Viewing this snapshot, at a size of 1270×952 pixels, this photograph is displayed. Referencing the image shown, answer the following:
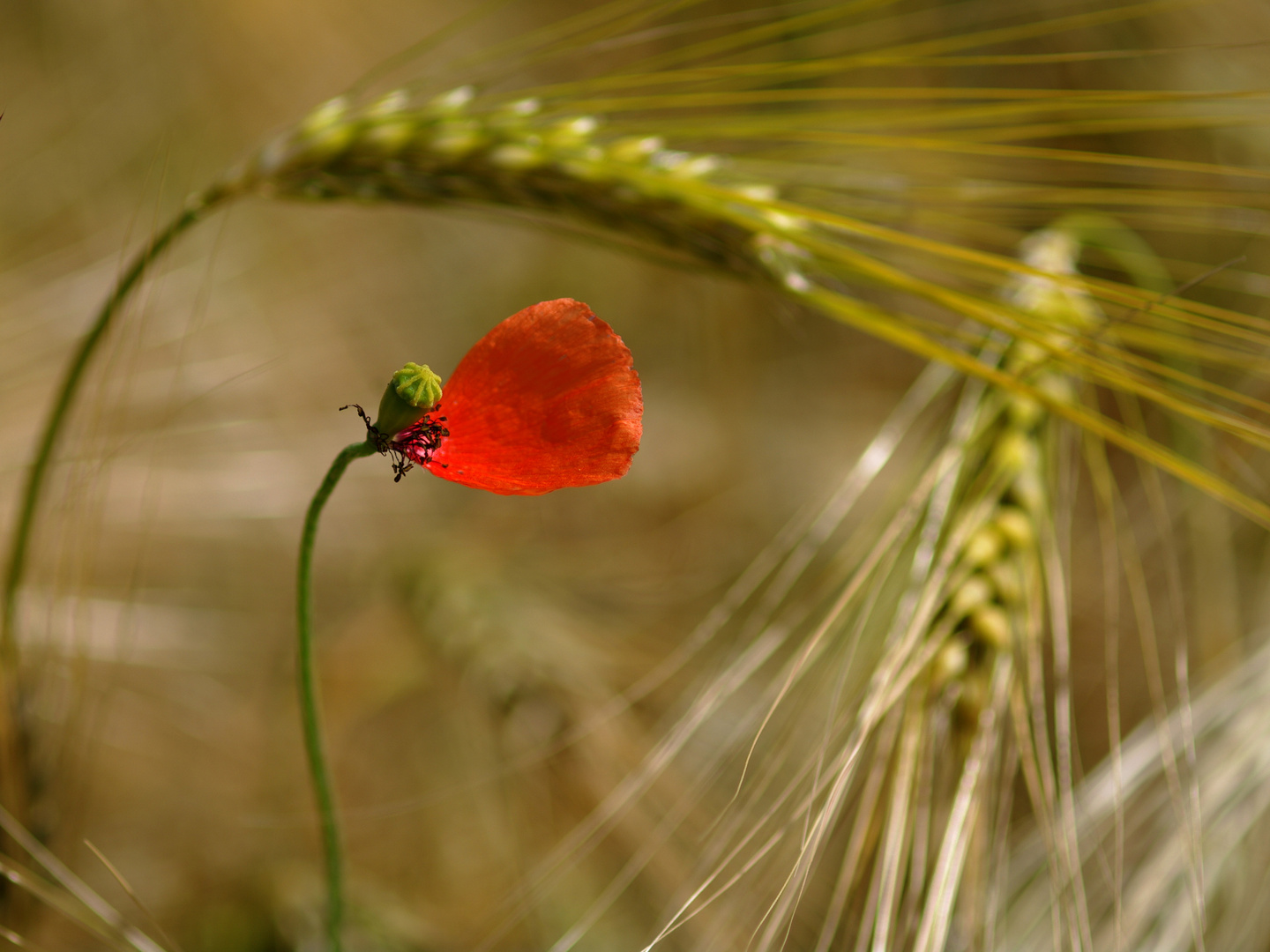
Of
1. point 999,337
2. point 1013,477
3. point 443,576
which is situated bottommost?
point 443,576

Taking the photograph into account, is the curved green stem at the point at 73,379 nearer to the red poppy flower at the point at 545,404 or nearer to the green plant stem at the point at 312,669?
the green plant stem at the point at 312,669

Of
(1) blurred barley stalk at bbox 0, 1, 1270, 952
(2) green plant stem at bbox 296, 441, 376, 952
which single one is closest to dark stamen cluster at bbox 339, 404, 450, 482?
(2) green plant stem at bbox 296, 441, 376, 952

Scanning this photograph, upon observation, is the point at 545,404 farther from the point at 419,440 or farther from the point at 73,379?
the point at 73,379

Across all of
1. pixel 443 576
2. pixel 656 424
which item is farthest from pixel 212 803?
pixel 656 424

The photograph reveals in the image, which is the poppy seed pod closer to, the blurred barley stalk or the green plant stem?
the green plant stem

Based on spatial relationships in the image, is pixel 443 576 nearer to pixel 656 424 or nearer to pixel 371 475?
pixel 371 475

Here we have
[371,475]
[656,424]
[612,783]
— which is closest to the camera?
[612,783]

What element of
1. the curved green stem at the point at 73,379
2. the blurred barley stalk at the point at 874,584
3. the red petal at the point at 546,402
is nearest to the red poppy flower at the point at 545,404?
the red petal at the point at 546,402
